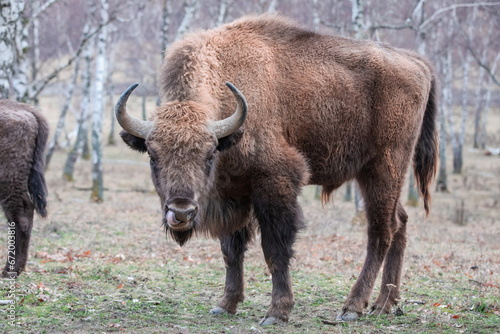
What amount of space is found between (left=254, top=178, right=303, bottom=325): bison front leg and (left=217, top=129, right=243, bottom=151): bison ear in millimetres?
582

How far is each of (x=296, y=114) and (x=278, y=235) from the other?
1326mm

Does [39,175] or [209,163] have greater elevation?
[209,163]

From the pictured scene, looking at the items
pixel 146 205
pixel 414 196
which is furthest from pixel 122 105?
pixel 414 196

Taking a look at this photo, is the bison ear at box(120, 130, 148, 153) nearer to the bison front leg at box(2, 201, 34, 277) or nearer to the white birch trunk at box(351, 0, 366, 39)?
the bison front leg at box(2, 201, 34, 277)

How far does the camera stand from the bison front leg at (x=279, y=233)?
5.30 m

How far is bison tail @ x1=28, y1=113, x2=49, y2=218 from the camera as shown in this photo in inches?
282

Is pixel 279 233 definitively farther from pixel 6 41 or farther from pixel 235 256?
pixel 6 41

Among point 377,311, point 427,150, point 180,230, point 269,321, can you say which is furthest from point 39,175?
point 427,150

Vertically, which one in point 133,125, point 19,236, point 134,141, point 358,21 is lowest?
point 19,236

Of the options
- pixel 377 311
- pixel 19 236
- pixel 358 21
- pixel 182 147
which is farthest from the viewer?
pixel 358 21

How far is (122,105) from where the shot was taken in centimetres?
486

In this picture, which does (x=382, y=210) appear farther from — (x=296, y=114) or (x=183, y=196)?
→ (x=183, y=196)

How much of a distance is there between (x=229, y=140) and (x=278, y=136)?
67cm

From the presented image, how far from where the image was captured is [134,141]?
199 inches
